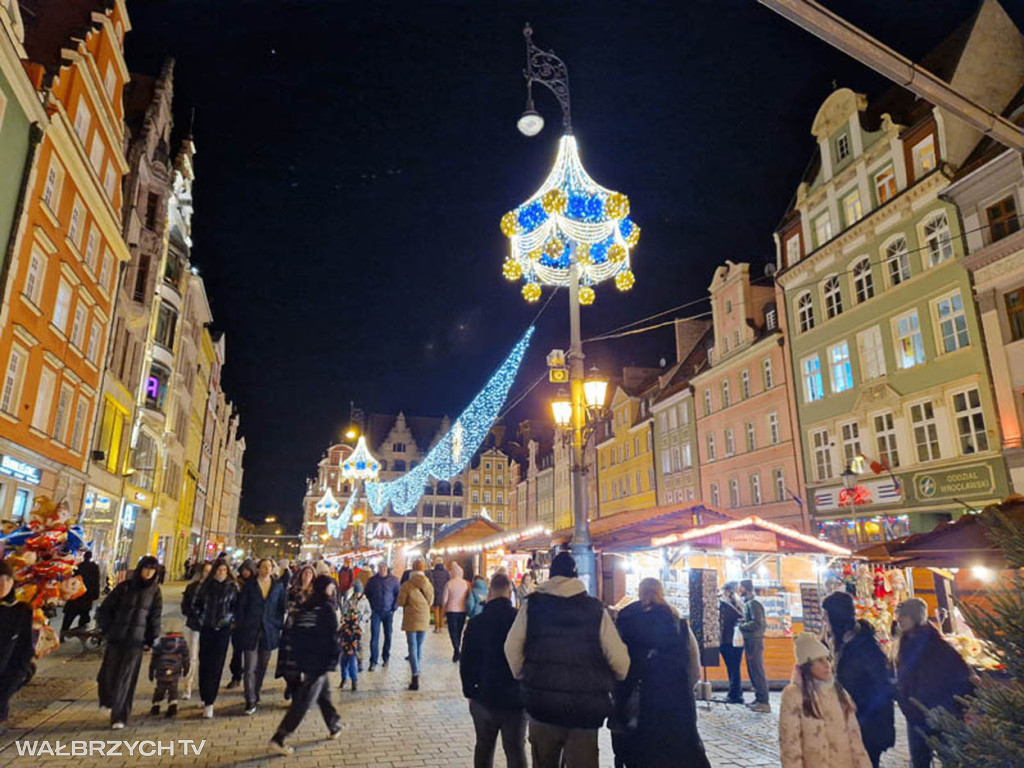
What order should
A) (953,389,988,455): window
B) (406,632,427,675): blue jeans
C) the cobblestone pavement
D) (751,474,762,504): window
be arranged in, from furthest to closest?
(751,474,762,504): window
(953,389,988,455): window
(406,632,427,675): blue jeans
the cobblestone pavement

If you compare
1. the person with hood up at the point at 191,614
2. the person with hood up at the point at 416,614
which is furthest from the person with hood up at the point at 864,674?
the person with hood up at the point at 191,614

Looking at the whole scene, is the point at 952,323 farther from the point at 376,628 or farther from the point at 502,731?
the point at 502,731

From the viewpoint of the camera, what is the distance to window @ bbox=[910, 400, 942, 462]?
70.7ft

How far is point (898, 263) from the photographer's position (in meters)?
23.5

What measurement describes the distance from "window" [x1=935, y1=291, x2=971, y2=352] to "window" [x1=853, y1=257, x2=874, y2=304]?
3.35 m

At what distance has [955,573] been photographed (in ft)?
48.3

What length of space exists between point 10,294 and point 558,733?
18.9 meters

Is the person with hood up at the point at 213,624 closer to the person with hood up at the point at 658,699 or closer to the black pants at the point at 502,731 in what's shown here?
the black pants at the point at 502,731

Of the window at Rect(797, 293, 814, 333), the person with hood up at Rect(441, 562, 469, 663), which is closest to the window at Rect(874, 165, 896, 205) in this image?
the window at Rect(797, 293, 814, 333)

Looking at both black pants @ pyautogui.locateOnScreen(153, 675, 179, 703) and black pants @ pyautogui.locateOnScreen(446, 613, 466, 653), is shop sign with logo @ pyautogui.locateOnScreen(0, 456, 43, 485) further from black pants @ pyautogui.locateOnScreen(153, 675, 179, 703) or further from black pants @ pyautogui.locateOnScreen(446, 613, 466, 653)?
black pants @ pyautogui.locateOnScreen(446, 613, 466, 653)

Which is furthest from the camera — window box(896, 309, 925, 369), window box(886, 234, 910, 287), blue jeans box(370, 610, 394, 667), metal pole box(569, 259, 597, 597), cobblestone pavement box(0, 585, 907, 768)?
window box(886, 234, 910, 287)

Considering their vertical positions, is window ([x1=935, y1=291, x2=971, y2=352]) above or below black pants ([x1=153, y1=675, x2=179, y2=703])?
above

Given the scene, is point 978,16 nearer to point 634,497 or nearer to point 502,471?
point 634,497

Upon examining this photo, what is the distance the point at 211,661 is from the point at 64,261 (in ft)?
57.0
